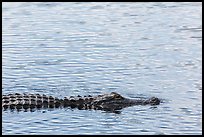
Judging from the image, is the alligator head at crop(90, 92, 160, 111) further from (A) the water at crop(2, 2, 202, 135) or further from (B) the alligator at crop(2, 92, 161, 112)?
(A) the water at crop(2, 2, 202, 135)

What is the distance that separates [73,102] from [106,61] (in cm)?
263

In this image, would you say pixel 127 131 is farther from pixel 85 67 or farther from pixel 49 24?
pixel 49 24

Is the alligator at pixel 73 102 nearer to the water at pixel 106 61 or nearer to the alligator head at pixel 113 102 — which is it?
the alligator head at pixel 113 102

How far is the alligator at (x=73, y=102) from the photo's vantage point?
44.6 ft

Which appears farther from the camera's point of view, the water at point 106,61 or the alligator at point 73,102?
the alligator at point 73,102

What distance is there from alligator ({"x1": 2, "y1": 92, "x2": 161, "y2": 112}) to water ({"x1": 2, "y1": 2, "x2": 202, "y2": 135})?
0.22 metres

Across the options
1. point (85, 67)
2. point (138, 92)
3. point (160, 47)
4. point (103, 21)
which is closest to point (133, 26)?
point (103, 21)

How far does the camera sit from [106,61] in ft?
52.9

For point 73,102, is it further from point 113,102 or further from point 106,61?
point 106,61

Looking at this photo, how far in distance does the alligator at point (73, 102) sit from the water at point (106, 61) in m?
0.22

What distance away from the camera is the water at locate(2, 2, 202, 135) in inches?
492

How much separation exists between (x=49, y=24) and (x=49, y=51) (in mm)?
3121

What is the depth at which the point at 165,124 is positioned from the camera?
12227mm

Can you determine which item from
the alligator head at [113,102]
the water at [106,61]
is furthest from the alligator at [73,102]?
the water at [106,61]
